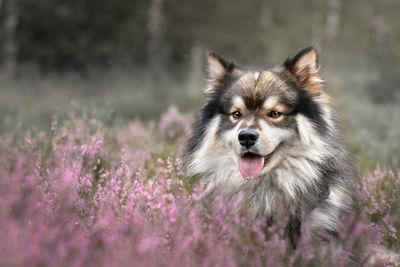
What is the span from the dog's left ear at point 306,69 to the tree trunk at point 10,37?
1323 centimetres

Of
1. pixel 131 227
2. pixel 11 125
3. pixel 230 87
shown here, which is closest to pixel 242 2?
pixel 11 125

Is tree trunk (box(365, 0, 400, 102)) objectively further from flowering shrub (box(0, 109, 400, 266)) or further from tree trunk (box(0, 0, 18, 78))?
tree trunk (box(0, 0, 18, 78))

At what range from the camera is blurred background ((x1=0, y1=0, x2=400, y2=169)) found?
38.1ft

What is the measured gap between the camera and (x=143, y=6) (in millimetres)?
19516

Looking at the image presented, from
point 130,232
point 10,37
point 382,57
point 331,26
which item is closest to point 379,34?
point 382,57

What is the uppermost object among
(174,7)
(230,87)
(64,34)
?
(230,87)

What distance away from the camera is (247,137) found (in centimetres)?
329

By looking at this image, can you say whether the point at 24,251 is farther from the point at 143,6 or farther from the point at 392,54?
the point at 143,6

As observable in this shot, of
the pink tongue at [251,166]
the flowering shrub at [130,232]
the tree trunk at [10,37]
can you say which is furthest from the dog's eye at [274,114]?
the tree trunk at [10,37]

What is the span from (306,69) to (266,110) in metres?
0.57

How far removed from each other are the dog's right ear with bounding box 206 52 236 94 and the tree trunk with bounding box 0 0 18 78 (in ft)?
41.0

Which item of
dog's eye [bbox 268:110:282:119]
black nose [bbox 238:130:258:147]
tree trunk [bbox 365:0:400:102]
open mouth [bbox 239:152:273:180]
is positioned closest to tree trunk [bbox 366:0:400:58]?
tree trunk [bbox 365:0:400:102]

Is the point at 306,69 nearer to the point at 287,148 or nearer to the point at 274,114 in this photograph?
the point at 274,114

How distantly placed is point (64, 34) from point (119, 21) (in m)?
2.59
